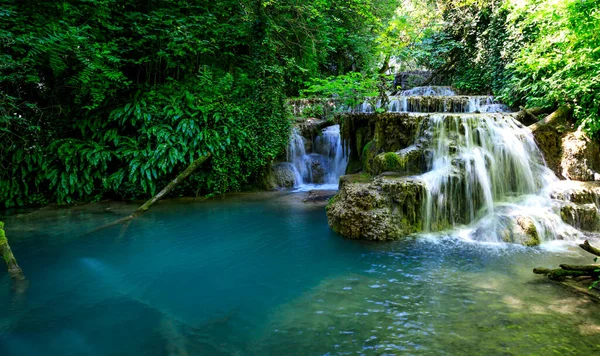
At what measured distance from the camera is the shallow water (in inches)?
120

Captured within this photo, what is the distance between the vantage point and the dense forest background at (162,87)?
7715 millimetres

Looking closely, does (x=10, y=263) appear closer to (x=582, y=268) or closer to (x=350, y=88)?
(x=582, y=268)

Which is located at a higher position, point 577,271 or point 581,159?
point 581,159

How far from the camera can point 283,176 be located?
11.2m

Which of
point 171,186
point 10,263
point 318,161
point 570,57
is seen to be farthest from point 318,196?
point 570,57

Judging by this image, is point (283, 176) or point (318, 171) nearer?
point (283, 176)

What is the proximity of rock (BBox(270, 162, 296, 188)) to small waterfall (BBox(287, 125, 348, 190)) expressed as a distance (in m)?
0.16

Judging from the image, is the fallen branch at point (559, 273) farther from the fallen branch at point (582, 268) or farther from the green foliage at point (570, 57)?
the green foliage at point (570, 57)

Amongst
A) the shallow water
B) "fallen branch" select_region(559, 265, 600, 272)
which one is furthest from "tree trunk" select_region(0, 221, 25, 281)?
"fallen branch" select_region(559, 265, 600, 272)

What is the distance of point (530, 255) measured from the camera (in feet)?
16.6

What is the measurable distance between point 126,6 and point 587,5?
11.8 m

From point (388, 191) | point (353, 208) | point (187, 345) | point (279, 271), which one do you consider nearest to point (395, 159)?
point (388, 191)

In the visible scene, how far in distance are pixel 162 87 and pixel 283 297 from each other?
8.79m

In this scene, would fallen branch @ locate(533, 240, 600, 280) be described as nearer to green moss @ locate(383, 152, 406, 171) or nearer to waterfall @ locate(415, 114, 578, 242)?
waterfall @ locate(415, 114, 578, 242)
